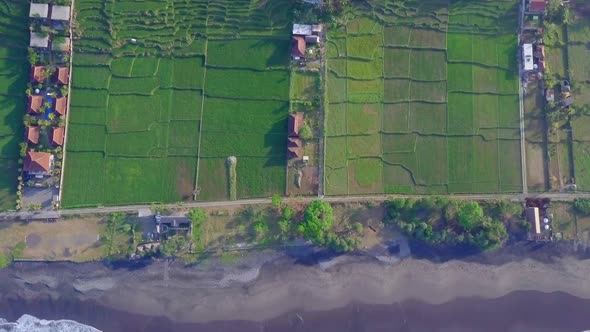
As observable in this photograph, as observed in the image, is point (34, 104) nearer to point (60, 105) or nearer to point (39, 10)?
point (60, 105)

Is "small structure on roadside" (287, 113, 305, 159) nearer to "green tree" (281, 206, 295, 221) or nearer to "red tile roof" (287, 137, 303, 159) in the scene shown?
"red tile roof" (287, 137, 303, 159)

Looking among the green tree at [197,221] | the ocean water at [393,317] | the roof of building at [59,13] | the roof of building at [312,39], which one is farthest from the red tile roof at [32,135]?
the roof of building at [312,39]

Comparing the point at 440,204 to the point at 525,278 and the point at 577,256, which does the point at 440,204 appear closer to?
the point at 525,278

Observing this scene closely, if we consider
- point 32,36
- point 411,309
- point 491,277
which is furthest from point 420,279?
point 32,36

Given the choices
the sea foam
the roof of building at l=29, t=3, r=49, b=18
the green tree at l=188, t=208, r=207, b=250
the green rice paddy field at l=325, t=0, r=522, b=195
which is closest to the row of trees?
the green rice paddy field at l=325, t=0, r=522, b=195

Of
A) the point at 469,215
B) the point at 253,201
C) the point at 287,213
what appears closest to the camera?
the point at 469,215

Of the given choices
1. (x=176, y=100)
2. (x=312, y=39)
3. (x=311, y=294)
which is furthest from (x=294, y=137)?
(x=311, y=294)
